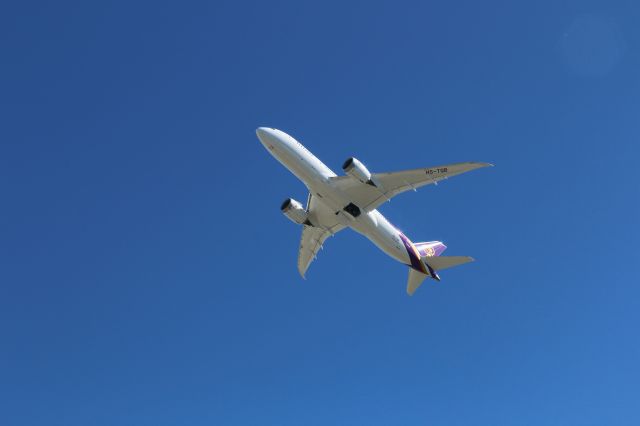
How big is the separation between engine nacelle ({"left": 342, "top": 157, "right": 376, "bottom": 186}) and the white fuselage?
2.35m

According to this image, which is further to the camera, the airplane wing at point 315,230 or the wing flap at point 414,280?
the airplane wing at point 315,230

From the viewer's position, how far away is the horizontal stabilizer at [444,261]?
50.5 meters

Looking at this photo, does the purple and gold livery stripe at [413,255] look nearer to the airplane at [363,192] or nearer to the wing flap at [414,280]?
the airplane at [363,192]

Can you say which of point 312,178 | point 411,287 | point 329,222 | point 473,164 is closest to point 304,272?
point 329,222

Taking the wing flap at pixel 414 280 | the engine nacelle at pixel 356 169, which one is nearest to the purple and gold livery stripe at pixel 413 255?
the wing flap at pixel 414 280

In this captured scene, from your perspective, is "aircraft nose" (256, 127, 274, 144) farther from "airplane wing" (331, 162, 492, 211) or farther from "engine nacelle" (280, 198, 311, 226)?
"engine nacelle" (280, 198, 311, 226)

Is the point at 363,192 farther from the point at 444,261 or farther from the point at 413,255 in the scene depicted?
the point at 444,261

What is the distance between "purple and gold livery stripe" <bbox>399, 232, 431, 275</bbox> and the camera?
50344 mm

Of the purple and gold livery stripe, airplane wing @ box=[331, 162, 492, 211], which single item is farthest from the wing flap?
airplane wing @ box=[331, 162, 492, 211]

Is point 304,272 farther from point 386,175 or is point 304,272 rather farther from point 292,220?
point 386,175

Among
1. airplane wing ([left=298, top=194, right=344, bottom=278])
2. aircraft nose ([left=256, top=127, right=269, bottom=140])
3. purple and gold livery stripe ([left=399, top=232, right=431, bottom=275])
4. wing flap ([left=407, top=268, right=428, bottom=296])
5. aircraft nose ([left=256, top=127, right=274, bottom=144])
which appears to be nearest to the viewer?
aircraft nose ([left=256, top=127, right=274, bottom=144])

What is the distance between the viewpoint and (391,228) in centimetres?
4966

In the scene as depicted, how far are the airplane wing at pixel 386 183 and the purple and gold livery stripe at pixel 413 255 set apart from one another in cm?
474

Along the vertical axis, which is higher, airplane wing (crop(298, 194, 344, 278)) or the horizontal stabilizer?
airplane wing (crop(298, 194, 344, 278))
